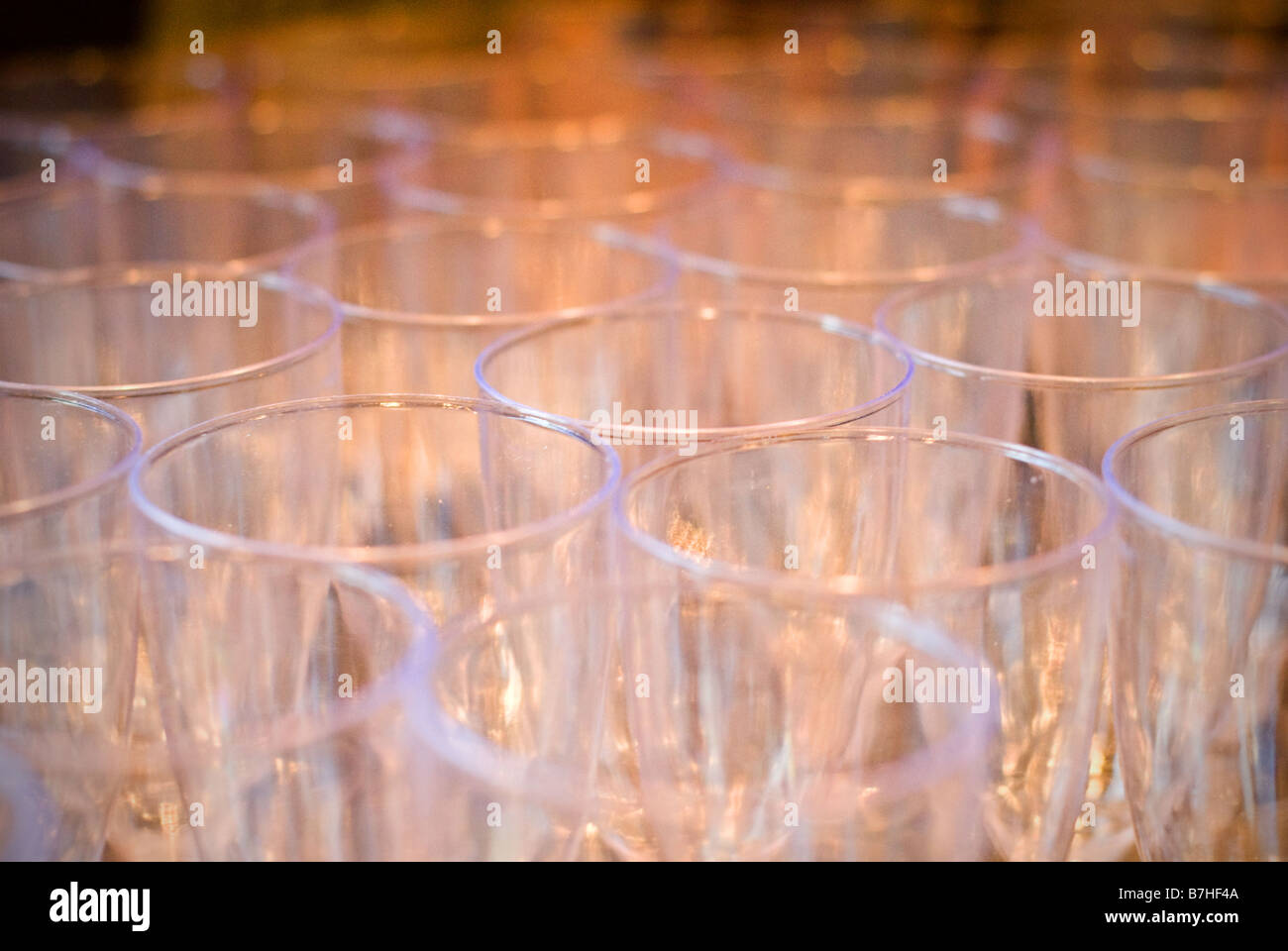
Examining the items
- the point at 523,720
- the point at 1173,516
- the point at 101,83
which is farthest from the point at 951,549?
the point at 101,83

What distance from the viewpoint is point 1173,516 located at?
0.53 meters

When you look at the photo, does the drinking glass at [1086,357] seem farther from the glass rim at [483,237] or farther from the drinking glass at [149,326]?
the drinking glass at [149,326]

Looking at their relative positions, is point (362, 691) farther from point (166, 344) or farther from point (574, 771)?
point (166, 344)

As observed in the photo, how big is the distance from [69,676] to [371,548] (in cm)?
11

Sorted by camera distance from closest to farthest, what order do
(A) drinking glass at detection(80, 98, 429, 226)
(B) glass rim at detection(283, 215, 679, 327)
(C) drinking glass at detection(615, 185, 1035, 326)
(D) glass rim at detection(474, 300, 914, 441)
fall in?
1. (D) glass rim at detection(474, 300, 914, 441)
2. (B) glass rim at detection(283, 215, 679, 327)
3. (C) drinking glass at detection(615, 185, 1035, 326)
4. (A) drinking glass at detection(80, 98, 429, 226)

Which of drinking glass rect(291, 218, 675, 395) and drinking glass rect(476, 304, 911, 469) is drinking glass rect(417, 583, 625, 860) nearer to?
drinking glass rect(476, 304, 911, 469)

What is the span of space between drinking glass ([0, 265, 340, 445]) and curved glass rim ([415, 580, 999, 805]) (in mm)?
222

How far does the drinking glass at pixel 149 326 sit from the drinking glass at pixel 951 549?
199mm

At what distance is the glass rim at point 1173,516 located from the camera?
44 centimetres

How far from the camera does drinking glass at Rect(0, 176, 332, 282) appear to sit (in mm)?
877

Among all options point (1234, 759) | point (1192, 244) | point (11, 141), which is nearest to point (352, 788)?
point (1234, 759)

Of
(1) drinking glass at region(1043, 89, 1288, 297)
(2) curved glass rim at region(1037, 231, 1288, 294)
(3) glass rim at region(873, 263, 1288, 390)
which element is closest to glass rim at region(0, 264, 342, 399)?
(3) glass rim at region(873, 263, 1288, 390)

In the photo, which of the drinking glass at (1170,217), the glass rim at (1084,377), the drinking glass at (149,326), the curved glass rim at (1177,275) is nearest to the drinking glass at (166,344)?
the drinking glass at (149,326)
